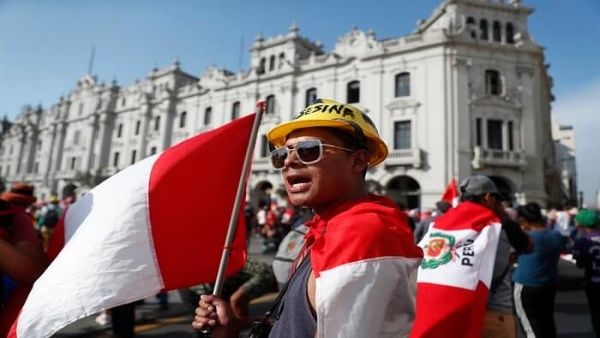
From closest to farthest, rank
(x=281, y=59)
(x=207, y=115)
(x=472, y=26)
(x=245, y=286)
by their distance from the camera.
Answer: (x=245, y=286)
(x=472, y=26)
(x=281, y=59)
(x=207, y=115)

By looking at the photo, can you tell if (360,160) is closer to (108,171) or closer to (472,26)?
(472,26)

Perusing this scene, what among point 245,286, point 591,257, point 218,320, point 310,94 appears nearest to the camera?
point 218,320

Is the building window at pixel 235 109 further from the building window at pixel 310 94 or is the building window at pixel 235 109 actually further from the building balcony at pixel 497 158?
the building balcony at pixel 497 158

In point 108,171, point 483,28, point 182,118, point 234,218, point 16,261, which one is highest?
point 483,28

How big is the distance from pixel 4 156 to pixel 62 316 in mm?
62937

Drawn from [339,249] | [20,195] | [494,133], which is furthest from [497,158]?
[339,249]

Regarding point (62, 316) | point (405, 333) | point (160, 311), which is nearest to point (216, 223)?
point (62, 316)

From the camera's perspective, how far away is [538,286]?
13.0ft

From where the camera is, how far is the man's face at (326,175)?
1.52m

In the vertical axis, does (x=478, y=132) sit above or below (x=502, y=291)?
above

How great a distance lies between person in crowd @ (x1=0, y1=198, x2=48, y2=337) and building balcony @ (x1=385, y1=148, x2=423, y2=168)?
19893mm

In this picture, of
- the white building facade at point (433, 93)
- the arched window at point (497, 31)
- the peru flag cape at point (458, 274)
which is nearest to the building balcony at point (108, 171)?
the white building facade at point (433, 93)

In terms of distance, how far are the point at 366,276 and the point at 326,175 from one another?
53cm

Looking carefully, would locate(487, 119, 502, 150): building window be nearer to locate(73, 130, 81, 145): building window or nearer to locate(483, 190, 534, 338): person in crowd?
locate(483, 190, 534, 338): person in crowd
